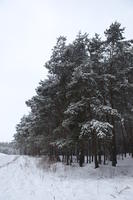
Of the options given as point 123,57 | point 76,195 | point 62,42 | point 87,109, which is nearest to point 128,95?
point 123,57

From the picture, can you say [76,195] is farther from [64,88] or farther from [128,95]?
[128,95]

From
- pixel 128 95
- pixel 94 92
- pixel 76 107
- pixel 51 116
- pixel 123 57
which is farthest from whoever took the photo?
pixel 51 116

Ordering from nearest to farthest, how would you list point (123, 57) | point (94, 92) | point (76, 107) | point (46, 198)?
point (46, 198) < point (76, 107) < point (94, 92) < point (123, 57)

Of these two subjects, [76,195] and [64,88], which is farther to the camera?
[64,88]

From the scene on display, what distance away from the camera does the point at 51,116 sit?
1027 inches

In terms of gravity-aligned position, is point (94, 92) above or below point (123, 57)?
below

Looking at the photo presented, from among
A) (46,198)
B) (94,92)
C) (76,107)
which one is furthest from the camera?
(94,92)

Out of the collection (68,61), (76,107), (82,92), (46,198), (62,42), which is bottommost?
(46,198)

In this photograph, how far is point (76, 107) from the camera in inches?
659

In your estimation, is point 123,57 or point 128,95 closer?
point 123,57

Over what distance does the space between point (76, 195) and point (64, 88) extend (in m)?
13.4

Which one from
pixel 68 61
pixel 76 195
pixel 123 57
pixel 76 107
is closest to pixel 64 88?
pixel 68 61

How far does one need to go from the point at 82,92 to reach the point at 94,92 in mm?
1029

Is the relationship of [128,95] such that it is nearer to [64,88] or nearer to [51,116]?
[64,88]
